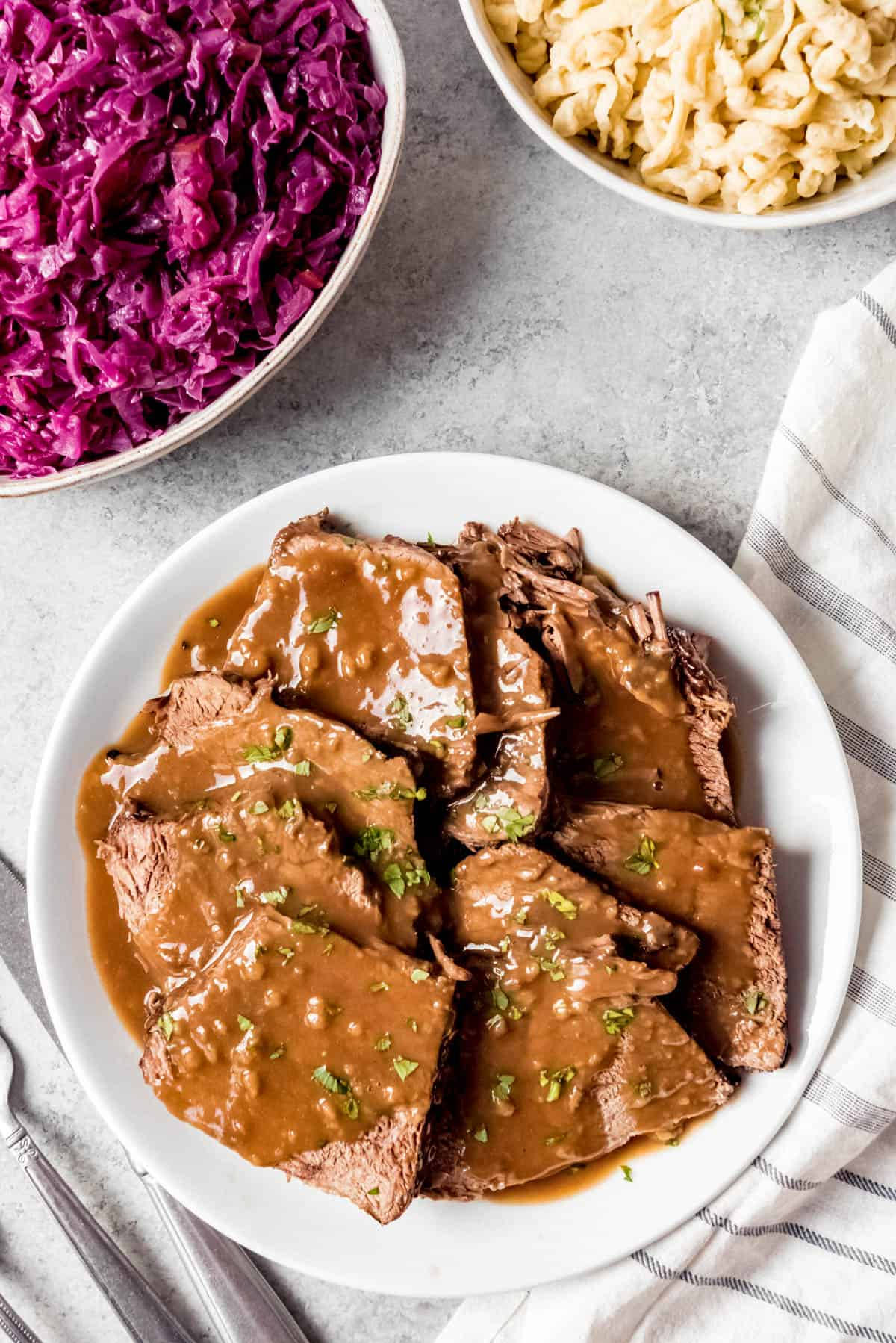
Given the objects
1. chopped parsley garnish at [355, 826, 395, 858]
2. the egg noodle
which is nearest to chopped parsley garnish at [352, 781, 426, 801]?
chopped parsley garnish at [355, 826, 395, 858]

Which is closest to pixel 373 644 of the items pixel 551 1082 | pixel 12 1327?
pixel 551 1082

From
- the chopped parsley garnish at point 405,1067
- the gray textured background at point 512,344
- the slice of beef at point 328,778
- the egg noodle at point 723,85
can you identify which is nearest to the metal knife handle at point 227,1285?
the gray textured background at point 512,344

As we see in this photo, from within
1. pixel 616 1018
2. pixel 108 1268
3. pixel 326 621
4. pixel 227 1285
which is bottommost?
pixel 227 1285

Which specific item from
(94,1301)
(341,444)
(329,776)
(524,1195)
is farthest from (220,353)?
(94,1301)

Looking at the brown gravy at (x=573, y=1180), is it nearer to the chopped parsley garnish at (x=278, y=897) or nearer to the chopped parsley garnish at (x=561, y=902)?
the chopped parsley garnish at (x=561, y=902)

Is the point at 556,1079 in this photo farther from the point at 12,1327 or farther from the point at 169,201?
the point at 169,201

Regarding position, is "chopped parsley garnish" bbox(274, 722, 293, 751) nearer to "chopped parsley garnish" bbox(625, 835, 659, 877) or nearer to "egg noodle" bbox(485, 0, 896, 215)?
"chopped parsley garnish" bbox(625, 835, 659, 877)

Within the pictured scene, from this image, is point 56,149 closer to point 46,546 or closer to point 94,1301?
point 46,546
